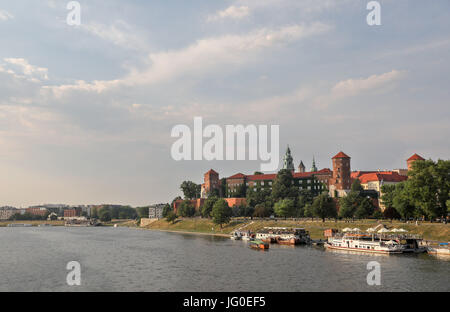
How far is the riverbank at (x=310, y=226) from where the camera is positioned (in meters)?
91.8

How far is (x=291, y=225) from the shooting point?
135 m

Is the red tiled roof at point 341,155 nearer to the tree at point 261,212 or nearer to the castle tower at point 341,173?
the castle tower at point 341,173

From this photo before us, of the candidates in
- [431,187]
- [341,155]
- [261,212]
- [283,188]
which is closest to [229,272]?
[431,187]

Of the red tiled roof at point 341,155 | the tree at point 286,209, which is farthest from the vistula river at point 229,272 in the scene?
the red tiled roof at point 341,155

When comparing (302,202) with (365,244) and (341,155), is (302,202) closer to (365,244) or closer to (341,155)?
(341,155)


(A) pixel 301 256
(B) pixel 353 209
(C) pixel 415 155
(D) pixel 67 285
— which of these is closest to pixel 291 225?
(B) pixel 353 209

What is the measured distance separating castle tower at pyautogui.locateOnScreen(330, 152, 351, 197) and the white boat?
85554mm

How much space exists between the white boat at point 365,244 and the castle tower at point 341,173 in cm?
8555

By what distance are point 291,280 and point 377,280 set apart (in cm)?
→ 1095

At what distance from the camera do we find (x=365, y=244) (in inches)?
3275
